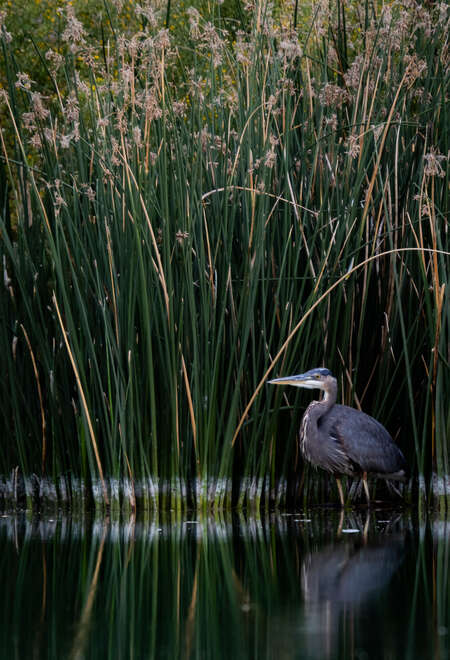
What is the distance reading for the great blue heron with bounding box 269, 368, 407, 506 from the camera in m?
5.41

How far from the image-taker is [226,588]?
11.8ft

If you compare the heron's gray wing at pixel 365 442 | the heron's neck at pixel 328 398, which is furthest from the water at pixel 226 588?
the heron's neck at pixel 328 398

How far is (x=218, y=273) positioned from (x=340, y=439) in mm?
1096

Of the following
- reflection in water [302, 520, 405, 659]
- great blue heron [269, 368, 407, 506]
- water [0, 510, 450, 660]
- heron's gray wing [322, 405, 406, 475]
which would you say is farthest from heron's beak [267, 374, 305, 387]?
reflection in water [302, 520, 405, 659]

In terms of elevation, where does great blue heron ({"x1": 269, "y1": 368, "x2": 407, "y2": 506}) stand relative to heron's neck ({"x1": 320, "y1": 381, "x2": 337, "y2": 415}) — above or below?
below

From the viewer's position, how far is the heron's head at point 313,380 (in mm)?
5324

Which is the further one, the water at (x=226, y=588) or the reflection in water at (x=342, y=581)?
the reflection in water at (x=342, y=581)

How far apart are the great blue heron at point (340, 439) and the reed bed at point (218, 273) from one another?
0.15 meters

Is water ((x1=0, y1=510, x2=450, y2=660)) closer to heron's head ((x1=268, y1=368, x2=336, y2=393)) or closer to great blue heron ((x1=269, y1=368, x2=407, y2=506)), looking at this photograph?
great blue heron ((x1=269, y1=368, x2=407, y2=506))

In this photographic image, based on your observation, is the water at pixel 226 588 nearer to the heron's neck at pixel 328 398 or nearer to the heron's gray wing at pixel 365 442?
the heron's gray wing at pixel 365 442

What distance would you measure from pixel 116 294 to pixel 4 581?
6.64 feet

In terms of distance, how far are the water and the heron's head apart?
2.24ft

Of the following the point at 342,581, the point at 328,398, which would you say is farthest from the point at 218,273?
the point at 342,581

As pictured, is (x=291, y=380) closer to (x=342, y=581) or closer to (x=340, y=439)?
(x=340, y=439)
